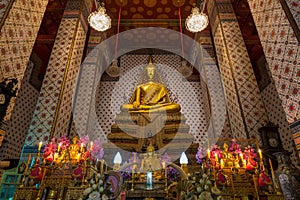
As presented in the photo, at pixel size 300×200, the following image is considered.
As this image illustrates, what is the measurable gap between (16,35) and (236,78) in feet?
16.2

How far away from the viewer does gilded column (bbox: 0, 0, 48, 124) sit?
11.2 feet

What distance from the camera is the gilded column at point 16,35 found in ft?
11.2

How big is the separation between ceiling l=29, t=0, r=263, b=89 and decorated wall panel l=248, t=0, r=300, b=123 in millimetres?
4612

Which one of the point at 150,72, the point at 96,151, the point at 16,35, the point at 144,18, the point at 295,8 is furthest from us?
the point at 144,18

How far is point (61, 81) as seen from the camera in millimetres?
5469

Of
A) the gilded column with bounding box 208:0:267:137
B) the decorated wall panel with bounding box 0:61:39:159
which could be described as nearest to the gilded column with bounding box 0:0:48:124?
the decorated wall panel with bounding box 0:61:39:159

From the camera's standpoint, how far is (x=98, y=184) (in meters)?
2.04

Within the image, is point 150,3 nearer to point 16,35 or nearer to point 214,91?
point 214,91

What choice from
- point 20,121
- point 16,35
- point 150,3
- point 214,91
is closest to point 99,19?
point 16,35

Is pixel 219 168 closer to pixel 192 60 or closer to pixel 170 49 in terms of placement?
pixel 192 60

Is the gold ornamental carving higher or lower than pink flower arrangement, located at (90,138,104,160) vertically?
higher

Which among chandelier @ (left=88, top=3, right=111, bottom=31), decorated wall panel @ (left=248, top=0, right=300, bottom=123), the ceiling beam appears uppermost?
the ceiling beam

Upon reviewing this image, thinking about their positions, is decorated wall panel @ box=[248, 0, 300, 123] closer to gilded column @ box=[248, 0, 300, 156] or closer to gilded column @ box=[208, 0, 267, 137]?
gilded column @ box=[248, 0, 300, 156]

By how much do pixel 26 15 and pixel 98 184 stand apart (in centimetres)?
363
